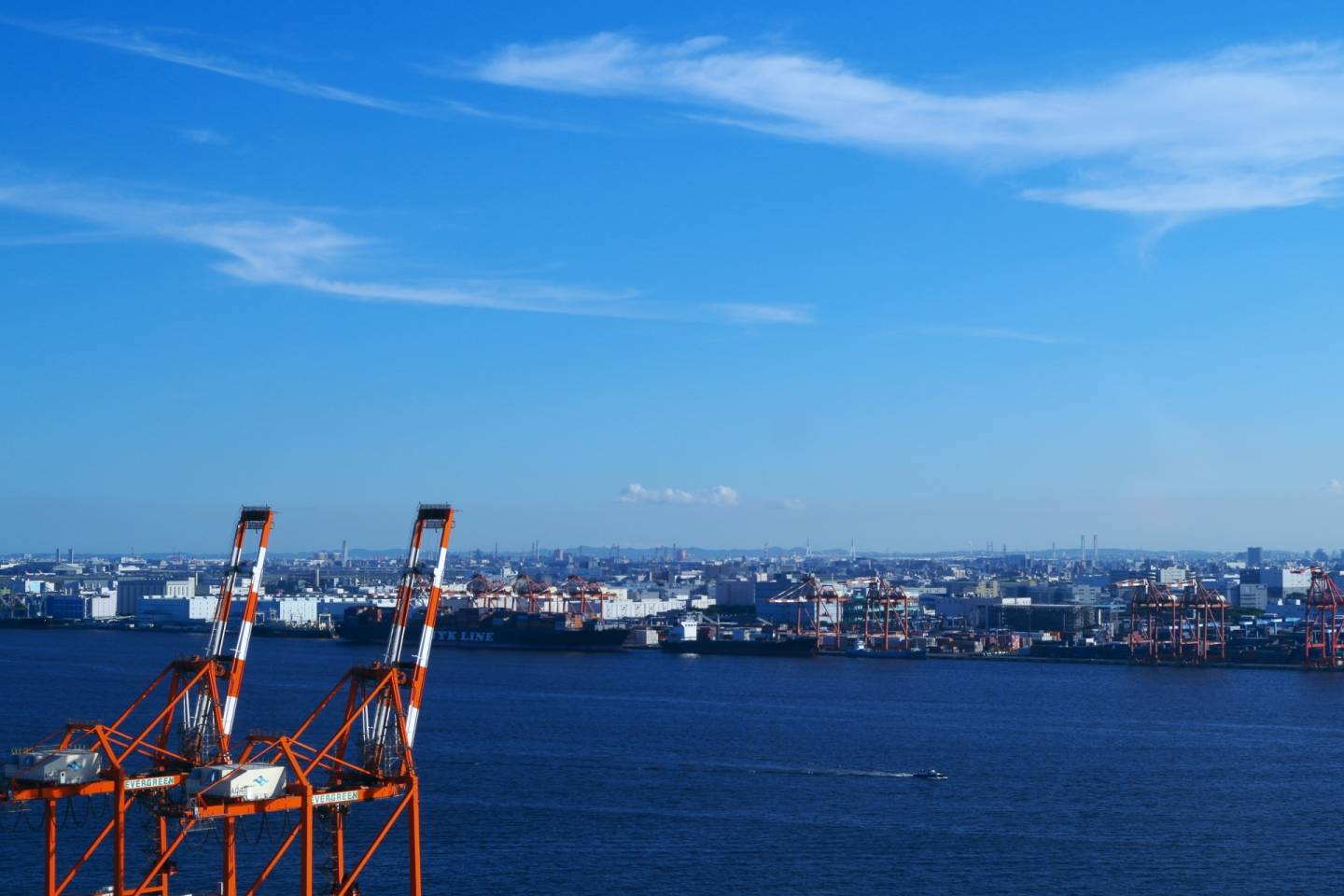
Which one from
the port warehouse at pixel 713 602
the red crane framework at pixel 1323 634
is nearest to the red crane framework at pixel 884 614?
the port warehouse at pixel 713 602

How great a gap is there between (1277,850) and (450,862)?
9.86 m

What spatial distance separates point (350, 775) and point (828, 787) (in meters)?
11.3

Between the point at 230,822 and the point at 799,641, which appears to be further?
the point at 799,641

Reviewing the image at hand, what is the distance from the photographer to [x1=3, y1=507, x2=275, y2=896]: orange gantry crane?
14352 millimetres

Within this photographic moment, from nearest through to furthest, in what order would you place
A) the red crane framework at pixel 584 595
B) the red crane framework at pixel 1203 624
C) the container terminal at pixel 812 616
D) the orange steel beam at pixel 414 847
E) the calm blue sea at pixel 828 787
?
the orange steel beam at pixel 414 847 < the calm blue sea at pixel 828 787 < the red crane framework at pixel 1203 624 < the container terminal at pixel 812 616 < the red crane framework at pixel 584 595

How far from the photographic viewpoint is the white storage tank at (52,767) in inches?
564

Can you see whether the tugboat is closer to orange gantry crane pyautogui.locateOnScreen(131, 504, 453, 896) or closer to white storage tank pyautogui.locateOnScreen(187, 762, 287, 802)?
orange gantry crane pyautogui.locateOnScreen(131, 504, 453, 896)

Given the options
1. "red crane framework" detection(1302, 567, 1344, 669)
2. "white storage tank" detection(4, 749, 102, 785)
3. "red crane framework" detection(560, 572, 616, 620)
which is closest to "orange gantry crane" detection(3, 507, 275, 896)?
"white storage tank" detection(4, 749, 102, 785)

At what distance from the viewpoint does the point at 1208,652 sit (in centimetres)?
6100

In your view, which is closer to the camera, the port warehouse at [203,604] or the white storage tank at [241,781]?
the white storage tank at [241,781]

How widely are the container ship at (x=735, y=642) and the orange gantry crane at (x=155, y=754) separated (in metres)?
46.9

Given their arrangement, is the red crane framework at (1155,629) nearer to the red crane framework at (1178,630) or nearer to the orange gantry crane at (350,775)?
the red crane framework at (1178,630)

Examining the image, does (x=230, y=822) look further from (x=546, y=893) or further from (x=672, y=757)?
(x=672, y=757)

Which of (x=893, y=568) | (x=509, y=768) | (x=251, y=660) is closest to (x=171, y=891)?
(x=509, y=768)
